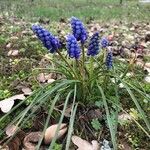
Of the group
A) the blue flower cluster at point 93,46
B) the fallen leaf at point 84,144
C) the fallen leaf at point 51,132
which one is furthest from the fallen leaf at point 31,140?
the blue flower cluster at point 93,46

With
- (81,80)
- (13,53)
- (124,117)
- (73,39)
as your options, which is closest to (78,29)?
(73,39)

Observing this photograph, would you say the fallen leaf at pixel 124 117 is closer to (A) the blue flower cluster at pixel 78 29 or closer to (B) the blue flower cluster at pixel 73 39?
(B) the blue flower cluster at pixel 73 39

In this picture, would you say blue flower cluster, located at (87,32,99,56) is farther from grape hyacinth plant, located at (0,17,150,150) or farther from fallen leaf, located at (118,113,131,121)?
fallen leaf, located at (118,113,131,121)

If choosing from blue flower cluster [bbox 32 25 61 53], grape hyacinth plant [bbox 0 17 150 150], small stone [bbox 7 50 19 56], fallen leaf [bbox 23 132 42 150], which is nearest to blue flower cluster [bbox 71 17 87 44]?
grape hyacinth plant [bbox 0 17 150 150]

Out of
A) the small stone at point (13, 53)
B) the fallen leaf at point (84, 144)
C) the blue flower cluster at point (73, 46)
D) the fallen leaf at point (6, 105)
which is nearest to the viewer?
the fallen leaf at point (84, 144)

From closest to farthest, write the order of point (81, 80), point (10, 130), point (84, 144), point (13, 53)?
1. point (84, 144)
2. point (10, 130)
3. point (81, 80)
4. point (13, 53)

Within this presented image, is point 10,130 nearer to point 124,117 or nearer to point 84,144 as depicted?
point 84,144
